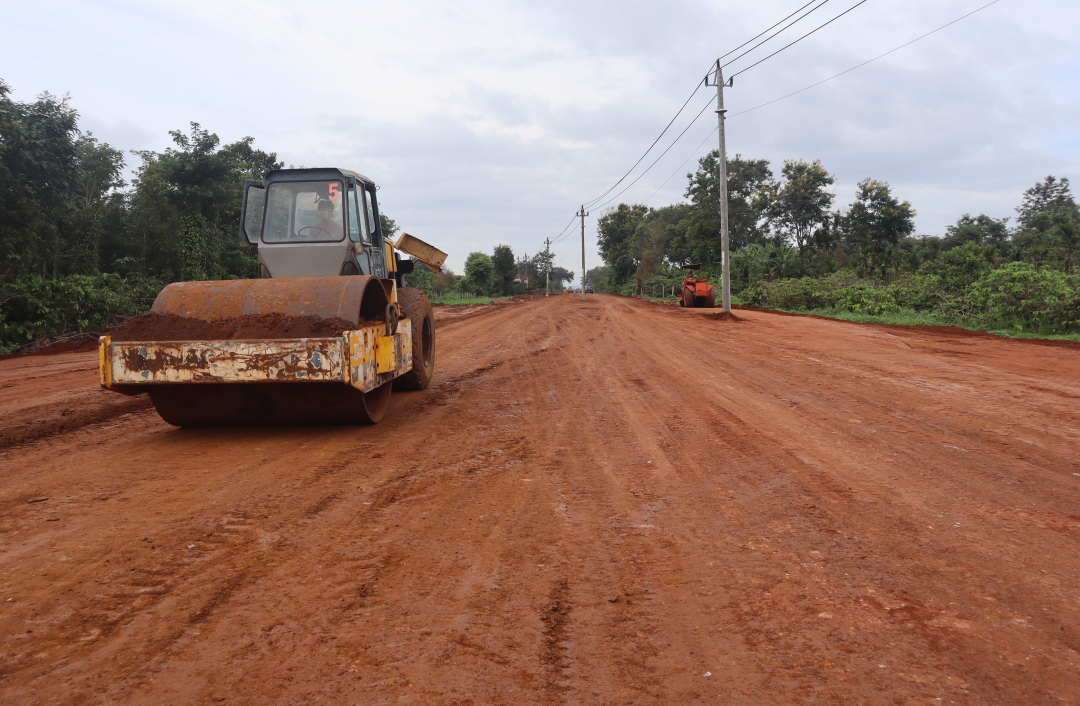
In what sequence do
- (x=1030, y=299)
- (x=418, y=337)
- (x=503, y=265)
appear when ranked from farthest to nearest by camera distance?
(x=503, y=265), (x=1030, y=299), (x=418, y=337)

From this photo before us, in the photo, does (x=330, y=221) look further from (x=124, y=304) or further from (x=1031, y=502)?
(x=124, y=304)

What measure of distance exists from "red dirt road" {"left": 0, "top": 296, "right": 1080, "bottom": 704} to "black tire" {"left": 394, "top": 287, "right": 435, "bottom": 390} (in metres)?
1.76

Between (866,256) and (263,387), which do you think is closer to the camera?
(263,387)

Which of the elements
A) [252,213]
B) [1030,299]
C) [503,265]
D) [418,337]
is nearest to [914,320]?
[1030,299]

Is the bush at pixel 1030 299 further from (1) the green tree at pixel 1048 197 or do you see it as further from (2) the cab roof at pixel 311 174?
(1) the green tree at pixel 1048 197

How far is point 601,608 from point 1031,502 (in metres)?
3.07

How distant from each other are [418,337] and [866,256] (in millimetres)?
29780

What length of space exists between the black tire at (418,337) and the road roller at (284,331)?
0.38 metres

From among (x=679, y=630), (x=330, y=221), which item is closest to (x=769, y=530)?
(x=679, y=630)

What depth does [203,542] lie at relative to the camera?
3723mm

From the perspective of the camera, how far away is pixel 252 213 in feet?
24.8

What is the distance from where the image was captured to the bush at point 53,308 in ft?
48.2

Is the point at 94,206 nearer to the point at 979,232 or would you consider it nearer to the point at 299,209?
the point at 299,209

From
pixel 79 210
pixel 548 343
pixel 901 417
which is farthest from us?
pixel 79 210
